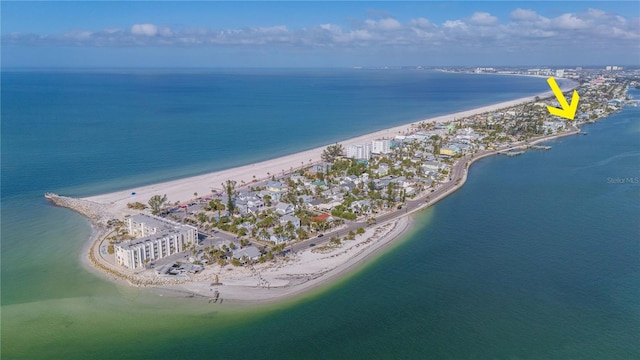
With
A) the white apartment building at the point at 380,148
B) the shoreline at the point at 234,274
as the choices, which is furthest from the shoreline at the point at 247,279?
the white apartment building at the point at 380,148

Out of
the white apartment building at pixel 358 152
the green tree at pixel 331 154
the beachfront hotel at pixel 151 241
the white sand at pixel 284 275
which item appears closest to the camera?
the white sand at pixel 284 275

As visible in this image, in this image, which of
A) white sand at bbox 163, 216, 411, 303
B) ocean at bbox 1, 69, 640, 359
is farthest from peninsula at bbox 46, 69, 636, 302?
ocean at bbox 1, 69, 640, 359

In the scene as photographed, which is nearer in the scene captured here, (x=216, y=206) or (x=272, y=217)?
(x=272, y=217)

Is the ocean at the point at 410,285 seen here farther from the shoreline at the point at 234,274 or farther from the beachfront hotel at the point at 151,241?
the beachfront hotel at the point at 151,241

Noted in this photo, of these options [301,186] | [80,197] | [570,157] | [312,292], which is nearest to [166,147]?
[80,197]

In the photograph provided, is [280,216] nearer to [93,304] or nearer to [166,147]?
[93,304]

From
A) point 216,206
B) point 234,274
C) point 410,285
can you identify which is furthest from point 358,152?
point 234,274

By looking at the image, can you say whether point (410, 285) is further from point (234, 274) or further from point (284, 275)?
point (234, 274)
